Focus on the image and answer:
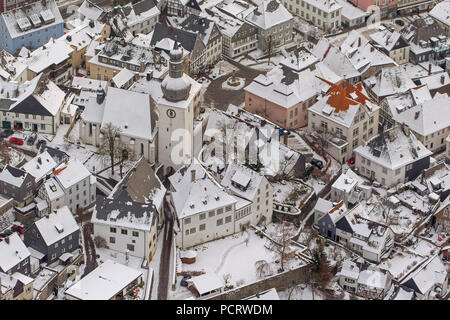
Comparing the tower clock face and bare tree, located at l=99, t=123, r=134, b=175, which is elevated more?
the tower clock face

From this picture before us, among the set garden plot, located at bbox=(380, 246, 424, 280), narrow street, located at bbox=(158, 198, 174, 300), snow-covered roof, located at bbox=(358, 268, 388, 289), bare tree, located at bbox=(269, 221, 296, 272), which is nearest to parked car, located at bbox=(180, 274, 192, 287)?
narrow street, located at bbox=(158, 198, 174, 300)

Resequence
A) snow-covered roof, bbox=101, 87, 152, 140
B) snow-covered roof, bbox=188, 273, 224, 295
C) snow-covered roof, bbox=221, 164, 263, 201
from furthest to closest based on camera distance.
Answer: snow-covered roof, bbox=101, 87, 152, 140
snow-covered roof, bbox=221, 164, 263, 201
snow-covered roof, bbox=188, 273, 224, 295

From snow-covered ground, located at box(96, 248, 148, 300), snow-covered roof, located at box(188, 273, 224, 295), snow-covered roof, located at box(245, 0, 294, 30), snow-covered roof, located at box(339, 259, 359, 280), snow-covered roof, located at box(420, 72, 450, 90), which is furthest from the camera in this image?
snow-covered roof, located at box(245, 0, 294, 30)

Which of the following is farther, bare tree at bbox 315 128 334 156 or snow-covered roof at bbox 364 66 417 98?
snow-covered roof at bbox 364 66 417 98

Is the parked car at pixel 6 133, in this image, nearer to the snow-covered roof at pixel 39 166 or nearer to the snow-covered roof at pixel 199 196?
the snow-covered roof at pixel 39 166

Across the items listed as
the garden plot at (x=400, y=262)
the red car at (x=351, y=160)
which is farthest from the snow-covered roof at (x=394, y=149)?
the garden plot at (x=400, y=262)

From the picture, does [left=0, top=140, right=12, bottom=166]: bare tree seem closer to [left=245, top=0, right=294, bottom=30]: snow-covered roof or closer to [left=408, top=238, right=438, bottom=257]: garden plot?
[left=408, top=238, right=438, bottom=257]: garden plot
